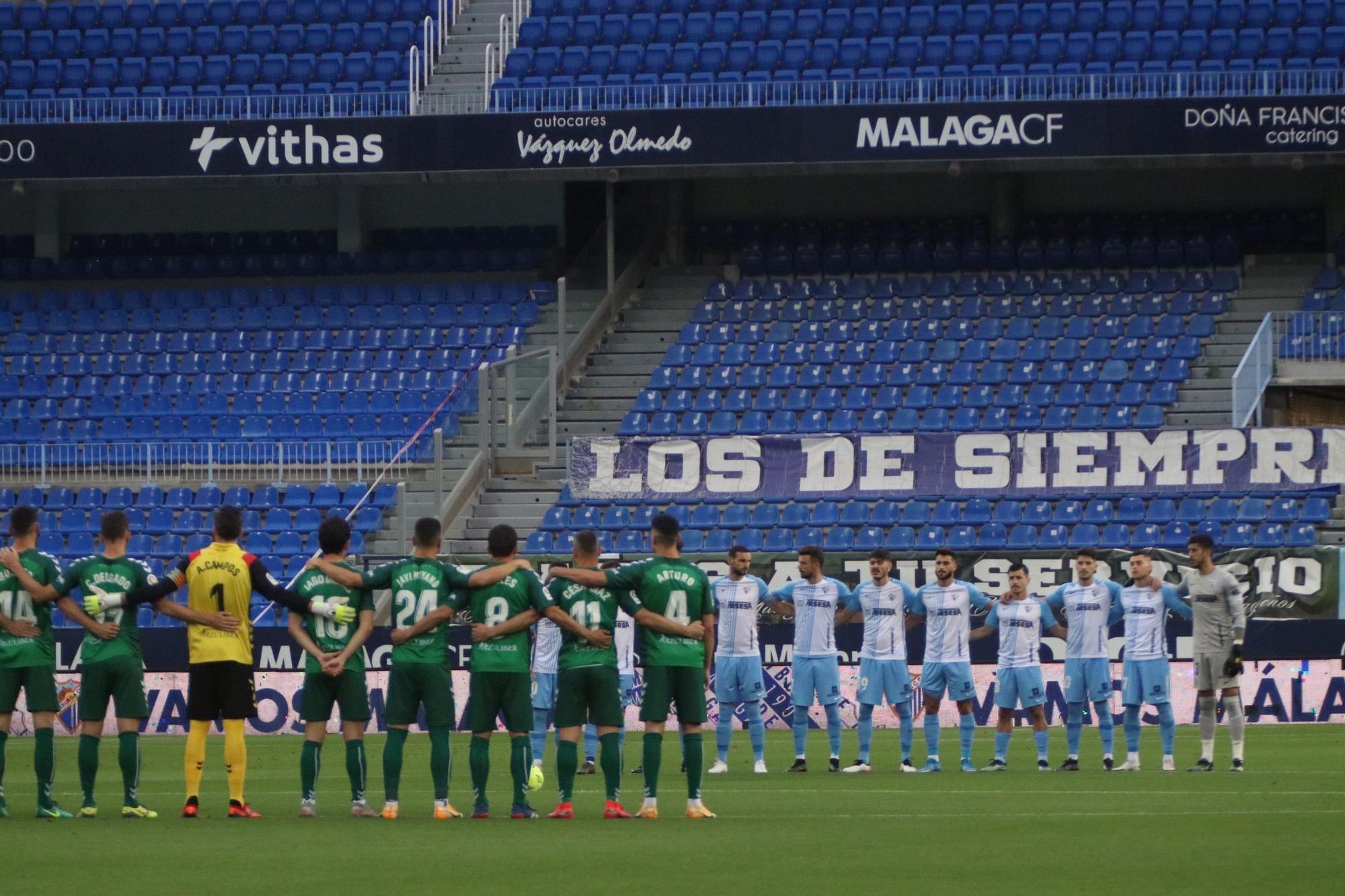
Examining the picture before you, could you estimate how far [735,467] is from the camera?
32312 millimetres

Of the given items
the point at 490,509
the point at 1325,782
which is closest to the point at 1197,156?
the point at 490,509

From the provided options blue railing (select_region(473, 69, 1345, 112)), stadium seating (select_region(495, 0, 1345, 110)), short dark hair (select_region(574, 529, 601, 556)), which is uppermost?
stadium seating (select_region(495, 0, 1345, 110))

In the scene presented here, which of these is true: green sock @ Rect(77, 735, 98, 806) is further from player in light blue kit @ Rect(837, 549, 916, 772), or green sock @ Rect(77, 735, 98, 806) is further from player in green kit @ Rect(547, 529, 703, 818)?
player in light blue kit @ Rect(837, 549, 916, 772)

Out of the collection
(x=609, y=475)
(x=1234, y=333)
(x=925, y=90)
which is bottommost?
(x=609, y=475)

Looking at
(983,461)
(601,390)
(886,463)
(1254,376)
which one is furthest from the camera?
(601,390)

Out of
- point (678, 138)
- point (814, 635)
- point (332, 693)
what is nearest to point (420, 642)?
point (332, 693)

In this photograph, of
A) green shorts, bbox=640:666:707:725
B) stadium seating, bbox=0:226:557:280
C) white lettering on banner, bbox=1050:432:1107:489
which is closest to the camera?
Result: green shorts, bbox=640:666:707:725

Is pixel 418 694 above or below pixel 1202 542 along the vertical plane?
below

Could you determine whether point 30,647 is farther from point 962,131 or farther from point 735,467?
point 962,131

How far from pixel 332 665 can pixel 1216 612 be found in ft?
28.9

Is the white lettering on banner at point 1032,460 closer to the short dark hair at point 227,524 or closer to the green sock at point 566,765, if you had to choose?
the green sock at point 566,765

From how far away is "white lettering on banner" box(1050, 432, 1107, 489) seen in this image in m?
31.0

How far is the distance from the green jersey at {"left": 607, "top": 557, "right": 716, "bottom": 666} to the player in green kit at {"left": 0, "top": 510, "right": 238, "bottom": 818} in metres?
3.08

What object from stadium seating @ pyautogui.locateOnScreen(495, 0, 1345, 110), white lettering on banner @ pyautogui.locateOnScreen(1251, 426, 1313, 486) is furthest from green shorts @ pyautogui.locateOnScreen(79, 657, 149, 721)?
stadium seating @ pyautogui.locateOnScreen(495, 0, 1345, 110)
